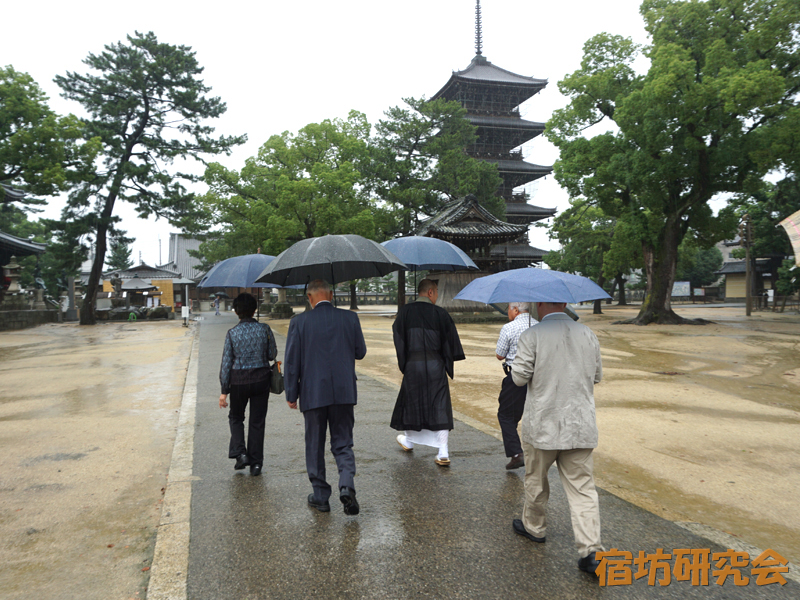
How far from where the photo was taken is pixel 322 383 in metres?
3.61

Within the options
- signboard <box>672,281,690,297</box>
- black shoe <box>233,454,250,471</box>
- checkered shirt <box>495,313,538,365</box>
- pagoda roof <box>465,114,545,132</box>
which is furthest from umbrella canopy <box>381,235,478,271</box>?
signboard <box>672,281,690,297</box>

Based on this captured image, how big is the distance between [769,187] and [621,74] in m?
17.4

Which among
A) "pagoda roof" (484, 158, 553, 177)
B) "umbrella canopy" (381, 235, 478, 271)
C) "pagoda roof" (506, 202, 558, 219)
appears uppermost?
"pagoda roof" (484, 158, 553, 177)

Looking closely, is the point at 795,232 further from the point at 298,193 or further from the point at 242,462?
the point at 298,193

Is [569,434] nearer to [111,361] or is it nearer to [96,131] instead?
[111,361]

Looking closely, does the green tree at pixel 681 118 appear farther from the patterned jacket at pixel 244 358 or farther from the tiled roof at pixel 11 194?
the tiled roof at pixel 11 194

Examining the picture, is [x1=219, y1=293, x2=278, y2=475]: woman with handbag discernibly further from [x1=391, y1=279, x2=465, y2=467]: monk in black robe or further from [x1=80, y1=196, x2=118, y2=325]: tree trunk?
[x1=80, y1=196, x2=118, y2=325]: tree trunk

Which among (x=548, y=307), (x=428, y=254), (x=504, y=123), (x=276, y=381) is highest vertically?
(x=504, y=123)

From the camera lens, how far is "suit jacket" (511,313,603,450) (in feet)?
9.57

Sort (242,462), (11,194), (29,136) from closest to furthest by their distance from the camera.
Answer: (242,462) → (29,136) → (11,194)

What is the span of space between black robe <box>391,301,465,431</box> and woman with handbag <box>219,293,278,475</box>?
111 cm

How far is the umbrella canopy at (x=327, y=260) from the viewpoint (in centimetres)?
387

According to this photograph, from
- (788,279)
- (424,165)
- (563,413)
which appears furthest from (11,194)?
(788,279)

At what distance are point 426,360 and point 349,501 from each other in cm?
142
